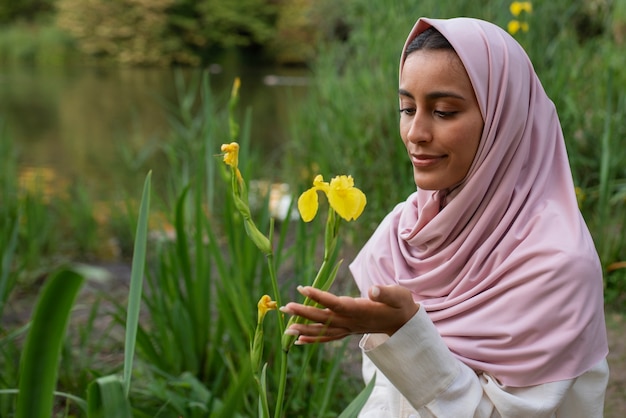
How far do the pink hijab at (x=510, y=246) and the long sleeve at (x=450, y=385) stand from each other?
2cm

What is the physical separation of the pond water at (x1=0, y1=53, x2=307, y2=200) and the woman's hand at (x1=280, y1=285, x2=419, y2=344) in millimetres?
2734

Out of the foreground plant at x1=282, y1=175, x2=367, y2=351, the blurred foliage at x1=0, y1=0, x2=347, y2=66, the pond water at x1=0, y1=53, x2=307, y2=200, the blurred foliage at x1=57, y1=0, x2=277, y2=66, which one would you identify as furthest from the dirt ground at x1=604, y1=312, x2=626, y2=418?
the blurred foliage at x1=57, y1=0, x2=277, y2=66

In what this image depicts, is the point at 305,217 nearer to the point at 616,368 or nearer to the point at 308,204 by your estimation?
the point at 308,204

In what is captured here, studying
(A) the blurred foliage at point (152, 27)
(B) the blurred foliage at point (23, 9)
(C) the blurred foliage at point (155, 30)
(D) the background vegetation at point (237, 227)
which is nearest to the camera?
(D) the background vegetation at point (237, 227)

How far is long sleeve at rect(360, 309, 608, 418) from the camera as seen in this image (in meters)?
0.90

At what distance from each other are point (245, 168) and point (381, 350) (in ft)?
2.92

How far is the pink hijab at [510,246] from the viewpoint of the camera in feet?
3.09

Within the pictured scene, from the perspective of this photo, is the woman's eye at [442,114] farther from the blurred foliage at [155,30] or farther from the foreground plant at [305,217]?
the blurred foliage at [155,30]

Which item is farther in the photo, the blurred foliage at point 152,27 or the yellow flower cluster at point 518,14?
the blurred foliage at point 152,27

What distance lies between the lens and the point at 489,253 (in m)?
1.01

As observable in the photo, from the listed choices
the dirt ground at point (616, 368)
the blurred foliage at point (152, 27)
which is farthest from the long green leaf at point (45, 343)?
the blurred foliage at point (152, 27)

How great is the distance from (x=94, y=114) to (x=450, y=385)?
1086 cm

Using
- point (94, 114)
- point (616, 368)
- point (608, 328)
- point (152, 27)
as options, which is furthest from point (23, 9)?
point (616, 368)

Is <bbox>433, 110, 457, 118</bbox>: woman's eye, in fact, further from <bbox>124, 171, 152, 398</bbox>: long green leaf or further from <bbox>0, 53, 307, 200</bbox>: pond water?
<bbox>0, 53, 307, 200</bbox>: pond water
